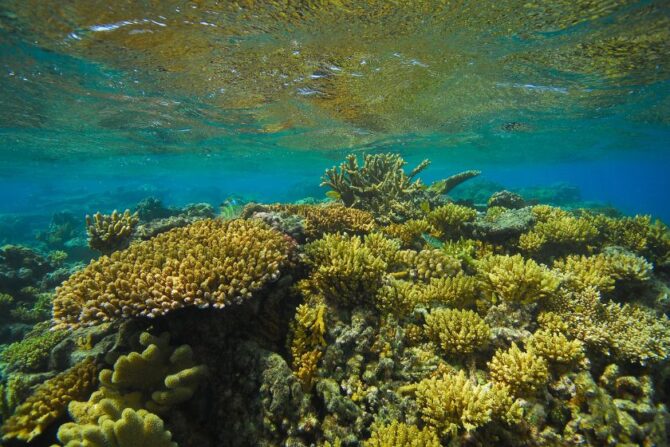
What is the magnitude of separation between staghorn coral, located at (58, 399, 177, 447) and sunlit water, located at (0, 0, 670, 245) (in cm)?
923

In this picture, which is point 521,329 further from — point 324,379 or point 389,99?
point 389,99

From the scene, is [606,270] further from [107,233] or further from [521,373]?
[107,233]

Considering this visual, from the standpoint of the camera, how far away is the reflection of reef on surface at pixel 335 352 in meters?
3.27

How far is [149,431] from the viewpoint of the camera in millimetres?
2754

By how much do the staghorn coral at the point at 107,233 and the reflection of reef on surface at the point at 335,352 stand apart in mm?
1967

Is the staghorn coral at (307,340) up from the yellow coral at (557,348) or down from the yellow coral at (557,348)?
down

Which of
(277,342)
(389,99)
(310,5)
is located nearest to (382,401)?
(277,342)

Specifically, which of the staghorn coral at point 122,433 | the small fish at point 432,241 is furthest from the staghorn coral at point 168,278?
the small fish at point 432,241

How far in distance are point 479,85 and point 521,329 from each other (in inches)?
596

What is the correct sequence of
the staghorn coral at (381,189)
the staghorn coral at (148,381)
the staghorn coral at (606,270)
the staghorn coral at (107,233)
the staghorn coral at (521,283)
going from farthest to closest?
the staghorn coral at (381,189)
the staghorn coral at (107,233)
the staghorn coral at (606,270)
the staghorn coral at (521,283)
the staghorn coral at (148,381)

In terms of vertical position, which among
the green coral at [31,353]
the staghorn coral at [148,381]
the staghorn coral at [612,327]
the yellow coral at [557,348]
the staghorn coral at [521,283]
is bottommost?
the green coral at [31,353]

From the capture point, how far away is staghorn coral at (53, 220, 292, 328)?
353cm

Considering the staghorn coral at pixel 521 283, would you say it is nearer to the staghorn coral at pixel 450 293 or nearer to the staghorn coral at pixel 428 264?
the staghorn coral at pixel 450 293

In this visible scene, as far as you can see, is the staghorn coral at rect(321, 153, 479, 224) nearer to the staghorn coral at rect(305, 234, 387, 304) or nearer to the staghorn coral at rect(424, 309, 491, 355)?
the staghorn coral at rect(305, 234, 387, 304)
